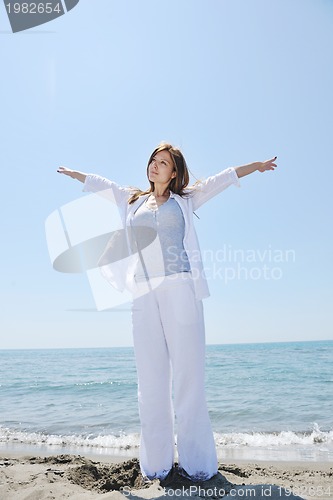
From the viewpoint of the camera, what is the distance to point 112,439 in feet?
18.1

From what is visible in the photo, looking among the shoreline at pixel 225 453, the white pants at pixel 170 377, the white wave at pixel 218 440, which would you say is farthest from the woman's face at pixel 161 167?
the white wave at pixel 218 440

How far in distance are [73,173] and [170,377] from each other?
170 cm

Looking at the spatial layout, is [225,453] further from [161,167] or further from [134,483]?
[161,167]

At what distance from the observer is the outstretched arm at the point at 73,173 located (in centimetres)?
328

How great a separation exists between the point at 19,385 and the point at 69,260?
11.1m

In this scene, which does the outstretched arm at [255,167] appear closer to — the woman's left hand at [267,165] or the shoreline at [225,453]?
the woman's left hand at [267,165]

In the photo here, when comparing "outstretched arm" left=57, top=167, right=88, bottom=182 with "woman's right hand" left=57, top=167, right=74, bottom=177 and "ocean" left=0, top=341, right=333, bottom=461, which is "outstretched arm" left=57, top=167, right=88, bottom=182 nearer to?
"woman's right hand" left=57, top=167, right=74, bottom=177

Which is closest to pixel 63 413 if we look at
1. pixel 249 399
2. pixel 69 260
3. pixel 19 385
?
pixel 249 399

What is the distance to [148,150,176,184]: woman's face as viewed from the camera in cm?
319

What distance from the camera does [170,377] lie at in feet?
9.73

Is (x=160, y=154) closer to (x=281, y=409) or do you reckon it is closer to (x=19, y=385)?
(x=281, y=409)

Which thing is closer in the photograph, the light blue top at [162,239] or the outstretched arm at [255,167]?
the light blue top at [162,239]

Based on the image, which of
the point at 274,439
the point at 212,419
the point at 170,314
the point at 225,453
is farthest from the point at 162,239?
the point at 212,419

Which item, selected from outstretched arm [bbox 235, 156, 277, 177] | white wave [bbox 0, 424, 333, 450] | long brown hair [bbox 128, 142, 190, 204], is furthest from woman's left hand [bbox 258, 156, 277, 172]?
white wave [bbox 0, 424, 333, 450]
